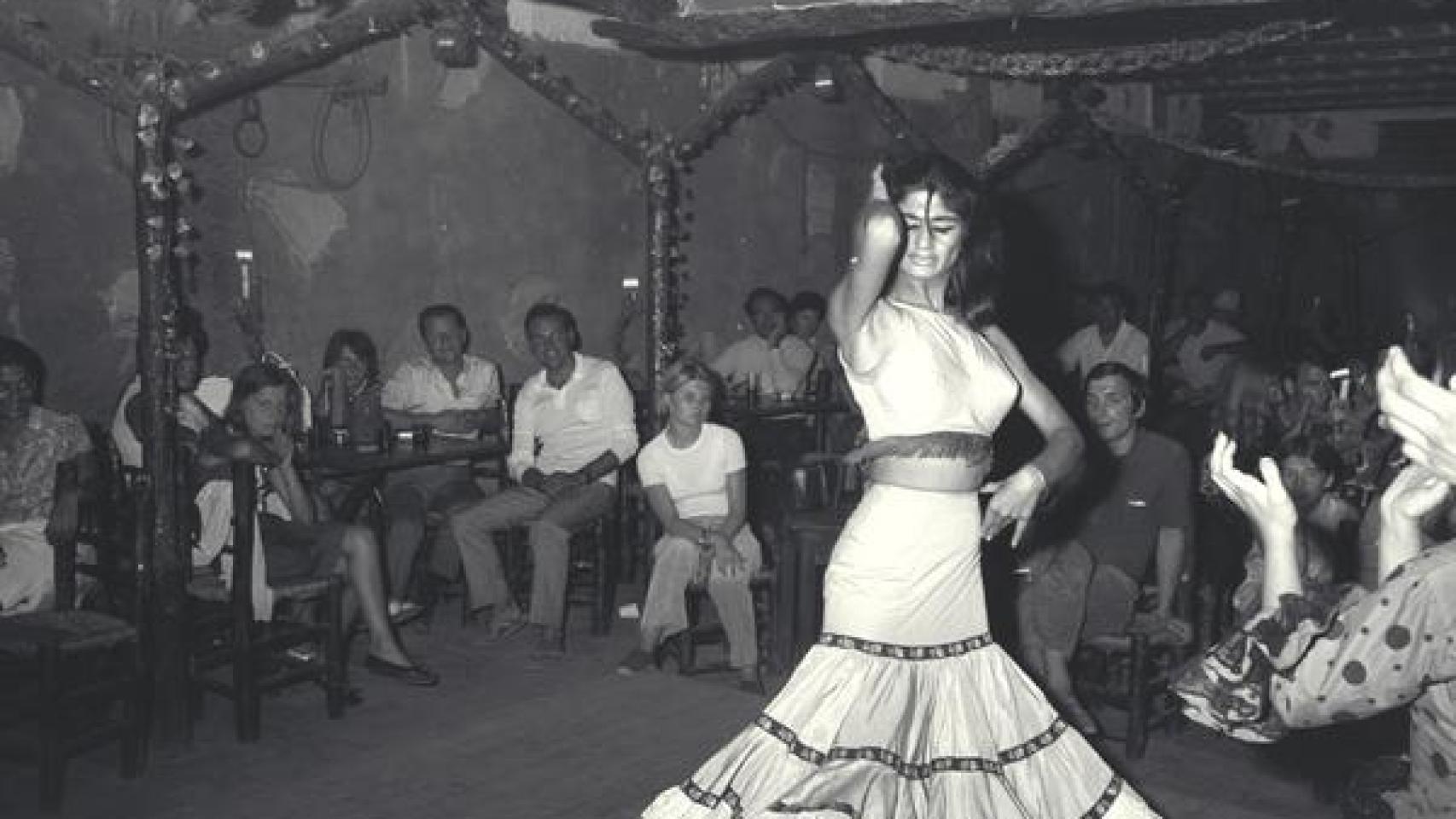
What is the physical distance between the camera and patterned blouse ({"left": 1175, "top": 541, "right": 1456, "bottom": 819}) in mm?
2098

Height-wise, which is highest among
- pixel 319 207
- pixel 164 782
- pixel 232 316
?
pixel 319 207

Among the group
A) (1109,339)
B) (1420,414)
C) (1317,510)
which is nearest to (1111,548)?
(1317,510)

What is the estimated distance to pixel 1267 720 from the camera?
229 centimetres

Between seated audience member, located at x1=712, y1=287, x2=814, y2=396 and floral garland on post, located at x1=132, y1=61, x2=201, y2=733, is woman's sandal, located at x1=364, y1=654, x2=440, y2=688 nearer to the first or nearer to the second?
floral garland on post, located at x1=132, y1=61, x2=201, y2=733

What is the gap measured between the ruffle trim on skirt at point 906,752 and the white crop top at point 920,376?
511 mm

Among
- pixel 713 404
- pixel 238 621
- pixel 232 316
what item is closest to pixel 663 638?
pixel 713 404

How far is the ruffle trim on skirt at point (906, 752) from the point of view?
3.06 metres

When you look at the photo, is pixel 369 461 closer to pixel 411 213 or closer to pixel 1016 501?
pixel 411 213

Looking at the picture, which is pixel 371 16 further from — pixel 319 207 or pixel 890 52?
pixel 890 52

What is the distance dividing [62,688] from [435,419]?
325 cm

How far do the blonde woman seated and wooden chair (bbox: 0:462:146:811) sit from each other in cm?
196

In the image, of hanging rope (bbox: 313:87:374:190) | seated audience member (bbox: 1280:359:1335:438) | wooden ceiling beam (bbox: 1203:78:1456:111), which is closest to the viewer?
seated audience member (bbox: 1280:359:1335:438)

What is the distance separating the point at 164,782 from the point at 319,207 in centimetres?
430

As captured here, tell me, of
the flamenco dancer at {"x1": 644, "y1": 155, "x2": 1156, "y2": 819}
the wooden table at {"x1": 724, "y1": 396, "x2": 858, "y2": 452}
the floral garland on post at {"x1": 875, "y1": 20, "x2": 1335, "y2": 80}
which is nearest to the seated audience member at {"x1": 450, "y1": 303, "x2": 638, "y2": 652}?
the wooden table at {"x1": 724, "y1": 396, "x2": 858, "y2": 452}
